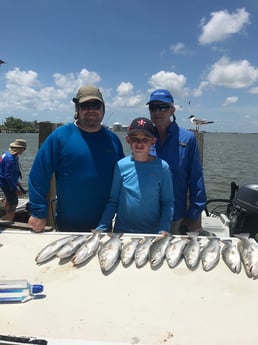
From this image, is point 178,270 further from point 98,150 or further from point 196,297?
point 98,150

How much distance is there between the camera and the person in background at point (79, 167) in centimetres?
306

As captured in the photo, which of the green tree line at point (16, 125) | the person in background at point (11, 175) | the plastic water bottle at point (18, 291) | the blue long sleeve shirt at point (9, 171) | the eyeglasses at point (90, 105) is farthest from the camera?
the green tree line at point (16, 125)

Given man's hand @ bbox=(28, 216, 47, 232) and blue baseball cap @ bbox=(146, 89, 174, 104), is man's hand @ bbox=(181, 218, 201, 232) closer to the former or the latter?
blue baseball cap @ bbox=(146, 89, 174, 104)

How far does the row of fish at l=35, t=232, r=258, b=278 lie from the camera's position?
2230 millimetres

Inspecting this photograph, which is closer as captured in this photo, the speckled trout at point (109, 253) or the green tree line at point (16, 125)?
the speckled trout at point (109, 253)

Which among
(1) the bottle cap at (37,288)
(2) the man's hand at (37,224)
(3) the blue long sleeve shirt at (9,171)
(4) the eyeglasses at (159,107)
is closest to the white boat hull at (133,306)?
(1) the bottle cap at (37,288)

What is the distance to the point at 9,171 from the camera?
8820 millimetres

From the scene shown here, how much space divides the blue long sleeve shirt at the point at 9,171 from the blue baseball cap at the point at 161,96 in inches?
241

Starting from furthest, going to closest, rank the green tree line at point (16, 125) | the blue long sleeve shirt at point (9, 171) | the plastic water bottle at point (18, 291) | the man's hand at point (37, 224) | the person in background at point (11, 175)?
the green tree line at point (16, 125)
the blue long sleeve shirt at point (9, 171)
the person in background at point (11, 175)
the man's hand at point (37, 224)
the plastic water bottle at point (18, 291)

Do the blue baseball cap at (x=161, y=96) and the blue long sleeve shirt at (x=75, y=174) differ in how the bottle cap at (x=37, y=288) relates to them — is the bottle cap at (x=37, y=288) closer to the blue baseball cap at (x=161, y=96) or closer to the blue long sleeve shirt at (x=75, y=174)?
the blue long sleeve shirt at (x=75, y=174)

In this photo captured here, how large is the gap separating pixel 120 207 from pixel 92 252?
708 mm

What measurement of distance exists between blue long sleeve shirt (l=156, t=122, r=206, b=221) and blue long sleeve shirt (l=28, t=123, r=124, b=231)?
0.63m

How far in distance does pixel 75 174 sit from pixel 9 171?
249 inches

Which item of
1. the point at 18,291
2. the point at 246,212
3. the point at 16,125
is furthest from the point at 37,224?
the point at 16,125
